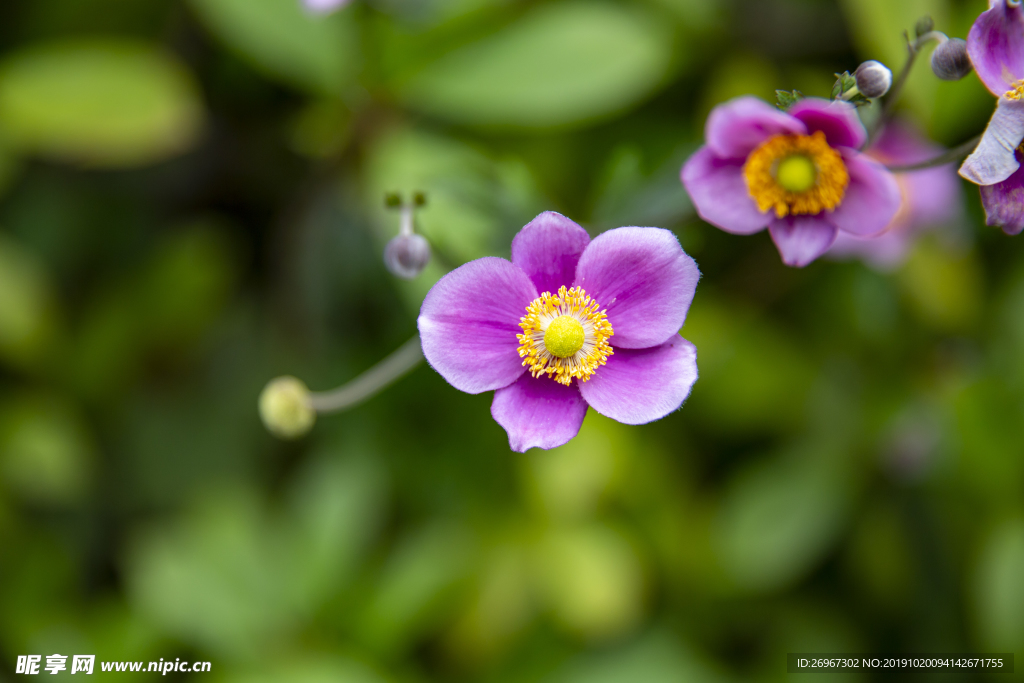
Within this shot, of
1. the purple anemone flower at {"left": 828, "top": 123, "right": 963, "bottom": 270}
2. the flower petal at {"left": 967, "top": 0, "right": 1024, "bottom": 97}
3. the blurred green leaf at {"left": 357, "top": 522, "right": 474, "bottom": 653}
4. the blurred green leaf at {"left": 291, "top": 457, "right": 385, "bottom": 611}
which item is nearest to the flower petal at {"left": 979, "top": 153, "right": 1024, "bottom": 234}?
the flower petal at {"left": 967, "top": 0, "right": 1024, "bottom": 97}

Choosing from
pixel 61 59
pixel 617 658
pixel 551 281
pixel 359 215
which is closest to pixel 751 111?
pixel 551 281

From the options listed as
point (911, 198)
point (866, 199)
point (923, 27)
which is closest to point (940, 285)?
point (911, 198)

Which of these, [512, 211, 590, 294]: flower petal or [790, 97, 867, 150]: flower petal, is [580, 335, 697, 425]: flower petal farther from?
[790, 97, 867, 150]: flower petal

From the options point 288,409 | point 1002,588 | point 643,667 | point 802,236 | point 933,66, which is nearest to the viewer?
point 933,66

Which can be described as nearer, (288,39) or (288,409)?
(288,409)

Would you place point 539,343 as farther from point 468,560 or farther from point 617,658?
point 617,658

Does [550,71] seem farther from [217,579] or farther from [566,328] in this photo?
[217,579]

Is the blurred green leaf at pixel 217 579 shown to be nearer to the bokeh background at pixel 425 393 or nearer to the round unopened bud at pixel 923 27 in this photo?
the bokeh background at pixel 425 393

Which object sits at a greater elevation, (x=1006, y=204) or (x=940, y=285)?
(x=940, y=285)
